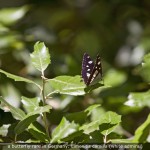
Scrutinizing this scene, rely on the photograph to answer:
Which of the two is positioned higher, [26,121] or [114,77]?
[114,77]

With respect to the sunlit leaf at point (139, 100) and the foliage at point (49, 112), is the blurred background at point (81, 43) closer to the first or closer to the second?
the sunlit leaf at point (139, 100)

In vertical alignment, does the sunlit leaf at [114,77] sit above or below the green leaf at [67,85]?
above

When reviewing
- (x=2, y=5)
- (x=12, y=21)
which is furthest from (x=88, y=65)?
(x=2, y=5)

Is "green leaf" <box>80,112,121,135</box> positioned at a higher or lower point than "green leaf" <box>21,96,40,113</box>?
lower

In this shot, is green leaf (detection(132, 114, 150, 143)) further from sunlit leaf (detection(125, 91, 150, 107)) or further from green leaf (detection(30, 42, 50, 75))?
green leaf (detection(30, 42, 50, 75))

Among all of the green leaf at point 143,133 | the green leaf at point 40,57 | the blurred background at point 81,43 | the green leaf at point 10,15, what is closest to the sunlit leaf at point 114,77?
the blurred background at point 81,43

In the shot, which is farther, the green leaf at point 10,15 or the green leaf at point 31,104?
the green leaf at point 10,15

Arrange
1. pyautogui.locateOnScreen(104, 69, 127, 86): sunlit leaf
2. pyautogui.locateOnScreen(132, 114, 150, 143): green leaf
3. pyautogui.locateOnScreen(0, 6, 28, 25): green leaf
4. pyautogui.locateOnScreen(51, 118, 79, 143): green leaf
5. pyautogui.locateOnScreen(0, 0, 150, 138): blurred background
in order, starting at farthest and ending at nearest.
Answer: pyautogui.locateOnScreen(0, 6, 28, 25): green leaf < pyautogui.locateOnScreen(104, 69, 127, 86): sunlit leaf < pyautogui.locateOnScreen(0, 0, 150, 138): blurred background < pyautogui.locateOnScreen(132, 114, 150, 143): green leaf < pyautogui.locateOnScreen(51, 118, 79, 143): green leaf

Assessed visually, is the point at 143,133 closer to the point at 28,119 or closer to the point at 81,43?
the point at 28,119

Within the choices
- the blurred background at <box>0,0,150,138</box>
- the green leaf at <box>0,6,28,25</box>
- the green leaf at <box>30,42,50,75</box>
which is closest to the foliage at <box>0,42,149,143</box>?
the green leaf at <box>30,42,50,75</box>

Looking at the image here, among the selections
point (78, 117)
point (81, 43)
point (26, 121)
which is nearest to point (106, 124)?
point (78, 117)
